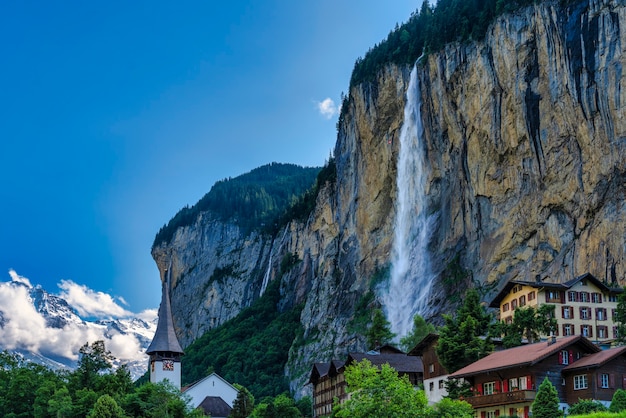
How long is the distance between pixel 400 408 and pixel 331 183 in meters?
132

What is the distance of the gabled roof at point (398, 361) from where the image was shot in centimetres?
9069

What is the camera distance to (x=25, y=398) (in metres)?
103

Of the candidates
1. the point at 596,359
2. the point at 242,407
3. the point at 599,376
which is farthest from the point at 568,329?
the point at 242,407

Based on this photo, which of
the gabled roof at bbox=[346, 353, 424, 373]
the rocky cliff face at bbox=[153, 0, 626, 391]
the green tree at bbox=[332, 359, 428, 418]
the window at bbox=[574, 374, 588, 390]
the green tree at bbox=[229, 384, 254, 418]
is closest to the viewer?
the green tree at bbox=[332, 359, 428, 418]

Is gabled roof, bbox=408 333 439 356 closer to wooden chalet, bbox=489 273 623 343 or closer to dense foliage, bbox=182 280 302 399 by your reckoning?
wooden chalet, bbox=489 273 623 343

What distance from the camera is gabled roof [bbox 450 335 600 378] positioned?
62.0 meters

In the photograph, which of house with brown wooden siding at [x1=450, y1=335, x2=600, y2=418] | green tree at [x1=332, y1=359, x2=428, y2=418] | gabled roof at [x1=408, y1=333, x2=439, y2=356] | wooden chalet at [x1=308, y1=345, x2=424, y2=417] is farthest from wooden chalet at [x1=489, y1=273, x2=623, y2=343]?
green tree at [x1=332, y1=359, x2=428, y2=418]

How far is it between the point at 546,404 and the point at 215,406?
227 ft

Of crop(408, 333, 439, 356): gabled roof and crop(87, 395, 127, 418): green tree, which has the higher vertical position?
crop(408, 333, 439, 356): gabled roof

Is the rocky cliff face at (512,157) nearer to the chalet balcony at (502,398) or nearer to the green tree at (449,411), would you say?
the chalet balcony at (502,398)

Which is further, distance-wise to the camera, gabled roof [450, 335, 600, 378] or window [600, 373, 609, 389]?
gabled roof [450, 335, 600, 378]

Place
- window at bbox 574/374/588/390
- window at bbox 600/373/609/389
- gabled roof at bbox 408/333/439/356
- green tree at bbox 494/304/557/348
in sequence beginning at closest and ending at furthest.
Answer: window at bbox 600/373/609/389 → window at bbox 574/374/588/390 → green tree at bbox 494/304/557/348 → gabled roof at bbox 408/333/439/356

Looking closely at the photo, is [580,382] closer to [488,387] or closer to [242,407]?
[488,387]

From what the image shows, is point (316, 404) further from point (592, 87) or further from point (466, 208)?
point (592, 87)
